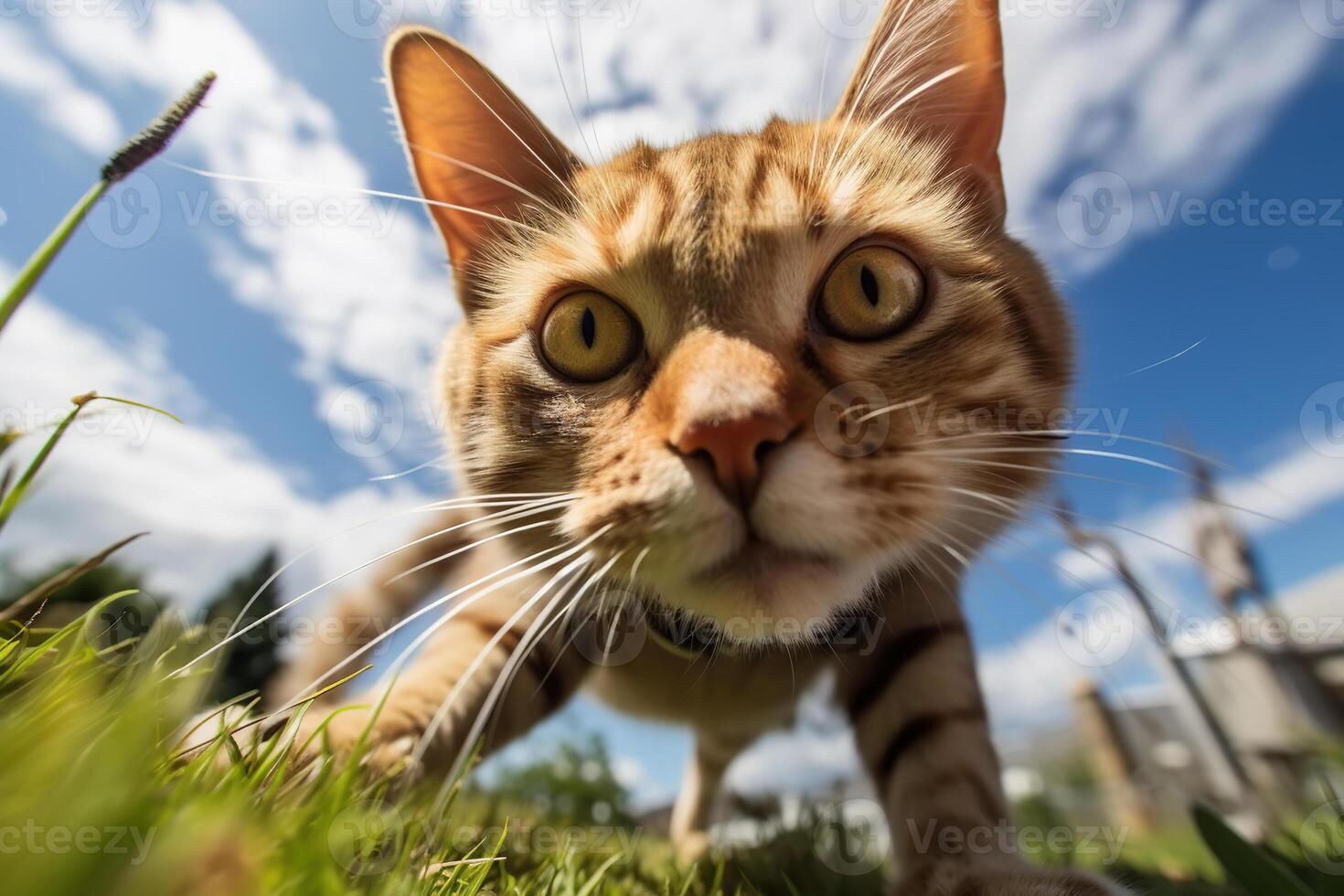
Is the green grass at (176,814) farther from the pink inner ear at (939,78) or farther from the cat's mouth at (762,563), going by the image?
the pink inner ear at (939,78)

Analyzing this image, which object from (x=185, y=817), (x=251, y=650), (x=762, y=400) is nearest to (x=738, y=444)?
(x=762, y=400)

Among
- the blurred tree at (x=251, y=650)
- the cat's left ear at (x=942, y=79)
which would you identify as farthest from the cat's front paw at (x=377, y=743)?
the cat's left ear at (x=942, y=79)

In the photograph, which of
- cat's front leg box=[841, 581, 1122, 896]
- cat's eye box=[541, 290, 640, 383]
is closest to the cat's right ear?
cat's eye box=[541, 290, 640, 383]

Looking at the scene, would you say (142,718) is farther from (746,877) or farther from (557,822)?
(557,822)

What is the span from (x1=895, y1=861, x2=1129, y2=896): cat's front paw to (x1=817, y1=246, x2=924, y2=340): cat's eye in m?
0.78

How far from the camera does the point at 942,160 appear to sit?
Answer: 124cm

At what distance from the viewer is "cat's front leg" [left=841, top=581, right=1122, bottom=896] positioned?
2.86 ft

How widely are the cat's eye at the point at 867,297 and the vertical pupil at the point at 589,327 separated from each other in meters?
0.38

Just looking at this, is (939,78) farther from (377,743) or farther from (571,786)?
(571,786)

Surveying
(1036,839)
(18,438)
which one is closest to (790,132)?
(18,438)

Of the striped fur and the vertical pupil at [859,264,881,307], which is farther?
the vertical pupil at [859,264,881,307]

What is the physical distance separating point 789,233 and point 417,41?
0.82 meters

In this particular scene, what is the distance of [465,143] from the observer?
1276 mm

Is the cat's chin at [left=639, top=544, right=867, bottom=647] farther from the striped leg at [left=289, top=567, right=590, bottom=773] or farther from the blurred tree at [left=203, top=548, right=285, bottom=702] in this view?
the blurred tree at [left=203, top=548, right=285, bottom=702]
